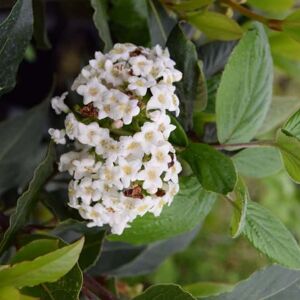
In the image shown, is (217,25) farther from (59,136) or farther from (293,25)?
(59,136)

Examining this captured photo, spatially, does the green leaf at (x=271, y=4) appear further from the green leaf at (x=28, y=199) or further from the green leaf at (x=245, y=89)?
the green leaf at (x=28, y=199)

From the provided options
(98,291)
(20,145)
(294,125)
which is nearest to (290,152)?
(294,125)

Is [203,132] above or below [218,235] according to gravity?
above

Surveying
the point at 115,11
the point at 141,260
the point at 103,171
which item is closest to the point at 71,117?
the point at 103,171

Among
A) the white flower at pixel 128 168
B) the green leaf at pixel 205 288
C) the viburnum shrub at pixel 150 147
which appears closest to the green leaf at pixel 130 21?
the viburnum shrub at pixel 150 147

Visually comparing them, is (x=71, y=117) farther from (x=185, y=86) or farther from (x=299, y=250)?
(x=299, y=250)

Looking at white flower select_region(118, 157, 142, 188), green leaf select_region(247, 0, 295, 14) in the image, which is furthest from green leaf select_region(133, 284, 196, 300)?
green leaf select_region(247, 0, 295, 14)

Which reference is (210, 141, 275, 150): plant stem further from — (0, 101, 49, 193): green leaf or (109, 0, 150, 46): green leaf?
(0, 101, 49, 193): green leaf
